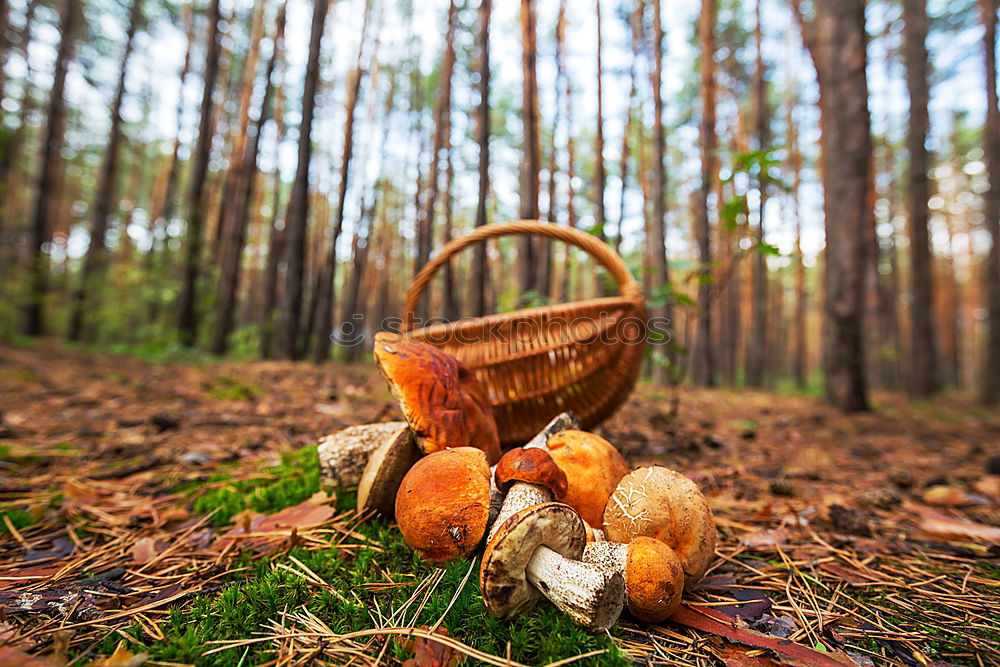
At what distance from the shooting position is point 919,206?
293 inches

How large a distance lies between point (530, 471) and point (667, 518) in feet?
1.24

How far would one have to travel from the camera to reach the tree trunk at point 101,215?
1016cm

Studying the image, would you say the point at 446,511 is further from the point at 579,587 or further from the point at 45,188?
the point at 45,188

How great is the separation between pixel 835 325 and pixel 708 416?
5.72 ft

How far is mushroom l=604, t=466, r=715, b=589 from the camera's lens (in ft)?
3.78

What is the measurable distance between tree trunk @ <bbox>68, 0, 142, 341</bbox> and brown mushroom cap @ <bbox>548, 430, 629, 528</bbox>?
12039 mm

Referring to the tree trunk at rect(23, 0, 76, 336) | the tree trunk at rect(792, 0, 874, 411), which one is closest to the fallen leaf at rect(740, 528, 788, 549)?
the tree trunk at rect(792, 0, 874, 411)

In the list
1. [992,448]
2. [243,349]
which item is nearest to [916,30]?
[992,448]

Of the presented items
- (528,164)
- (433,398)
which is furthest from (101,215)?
(433,398)

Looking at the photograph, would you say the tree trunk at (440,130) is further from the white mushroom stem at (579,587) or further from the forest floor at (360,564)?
the white mushroom stem at (579,587)

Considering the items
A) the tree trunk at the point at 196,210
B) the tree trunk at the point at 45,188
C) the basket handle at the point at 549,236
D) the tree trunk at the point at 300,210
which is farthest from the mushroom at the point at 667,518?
the tree trunk at the point at 45,188

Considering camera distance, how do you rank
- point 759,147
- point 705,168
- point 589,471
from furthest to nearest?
point 759,147, point 705,168, point 589,471

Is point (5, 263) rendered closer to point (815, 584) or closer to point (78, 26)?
point (78, 26)

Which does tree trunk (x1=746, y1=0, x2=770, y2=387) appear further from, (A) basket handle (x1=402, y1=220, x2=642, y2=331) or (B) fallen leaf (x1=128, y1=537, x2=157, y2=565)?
(B) fallen leaf (x1=128, y1=537, x2=157, y2=565)
